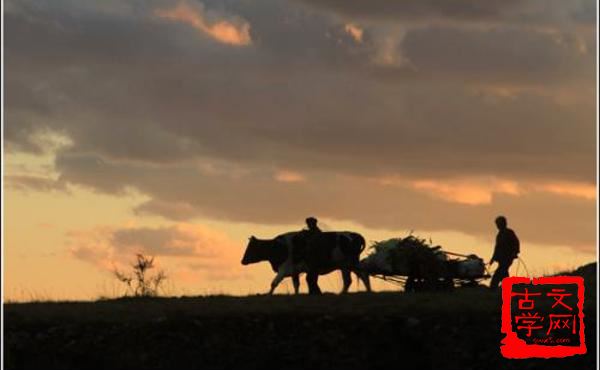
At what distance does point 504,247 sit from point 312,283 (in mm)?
5532

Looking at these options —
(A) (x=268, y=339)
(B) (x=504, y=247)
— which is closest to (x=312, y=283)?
(B) (x=504, y=247)

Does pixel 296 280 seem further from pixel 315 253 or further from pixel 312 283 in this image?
pixel 312 283

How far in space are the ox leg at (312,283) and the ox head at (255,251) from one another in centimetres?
461

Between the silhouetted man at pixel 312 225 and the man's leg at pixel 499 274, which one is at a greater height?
the silhouetted man at pixel 312 225

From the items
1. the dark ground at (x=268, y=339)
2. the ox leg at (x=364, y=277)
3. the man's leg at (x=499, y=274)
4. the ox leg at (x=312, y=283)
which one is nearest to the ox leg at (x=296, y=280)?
the ox leg at (x=364, y=277)

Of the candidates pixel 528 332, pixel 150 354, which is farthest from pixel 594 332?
pixel 150 354

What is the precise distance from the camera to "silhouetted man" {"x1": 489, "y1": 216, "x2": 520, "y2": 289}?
→ 31406mm

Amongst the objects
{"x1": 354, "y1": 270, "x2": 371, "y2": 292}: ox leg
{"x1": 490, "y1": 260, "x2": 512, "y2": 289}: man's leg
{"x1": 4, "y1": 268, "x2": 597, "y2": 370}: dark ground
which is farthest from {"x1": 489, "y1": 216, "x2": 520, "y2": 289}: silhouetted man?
{"x1": 4, "y1": 268, "x2": 597, "y2": 370}: dark ground

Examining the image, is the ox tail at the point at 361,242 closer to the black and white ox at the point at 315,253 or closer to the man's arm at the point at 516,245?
the black and white ox at the point at 315,253

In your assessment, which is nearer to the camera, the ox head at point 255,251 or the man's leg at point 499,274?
the man's leg at point 499,274

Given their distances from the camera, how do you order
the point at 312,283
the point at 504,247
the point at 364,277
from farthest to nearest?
the point at 364,277 → the point at 312,283 → the point at 504,247

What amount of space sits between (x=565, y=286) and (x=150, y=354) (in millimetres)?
12070

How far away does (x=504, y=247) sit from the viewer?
31.4 metres

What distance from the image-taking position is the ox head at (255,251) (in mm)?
37688
